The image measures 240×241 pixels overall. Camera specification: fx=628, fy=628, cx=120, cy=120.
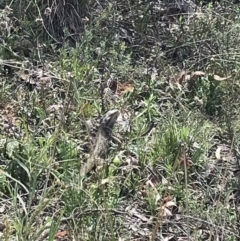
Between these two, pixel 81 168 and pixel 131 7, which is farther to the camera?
pixel 131 7

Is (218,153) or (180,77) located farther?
(180,77)

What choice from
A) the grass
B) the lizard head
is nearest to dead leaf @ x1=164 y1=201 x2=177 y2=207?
the grass

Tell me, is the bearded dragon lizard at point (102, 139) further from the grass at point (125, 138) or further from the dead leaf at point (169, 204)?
the dead leaf at point (169, 204)

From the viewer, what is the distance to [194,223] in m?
2.64

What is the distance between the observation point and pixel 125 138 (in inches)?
124

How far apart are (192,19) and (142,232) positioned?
1.81 m

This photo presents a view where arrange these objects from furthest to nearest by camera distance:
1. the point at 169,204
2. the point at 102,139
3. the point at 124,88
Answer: the point at 124,88 → the point at 102,139 → the point at 169,204

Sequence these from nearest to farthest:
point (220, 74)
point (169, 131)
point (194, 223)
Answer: point (194, 223) → point (169, 131) → point (220, 74)

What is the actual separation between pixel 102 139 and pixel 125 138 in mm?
151

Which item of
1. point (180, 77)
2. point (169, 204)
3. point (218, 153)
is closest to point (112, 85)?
point (180, 77)

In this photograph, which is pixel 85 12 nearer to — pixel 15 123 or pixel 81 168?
pixel 15 123

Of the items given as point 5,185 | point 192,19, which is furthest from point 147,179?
point 192,19

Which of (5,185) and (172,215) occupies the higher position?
(5,185)

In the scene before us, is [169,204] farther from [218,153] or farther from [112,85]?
[112,85]
